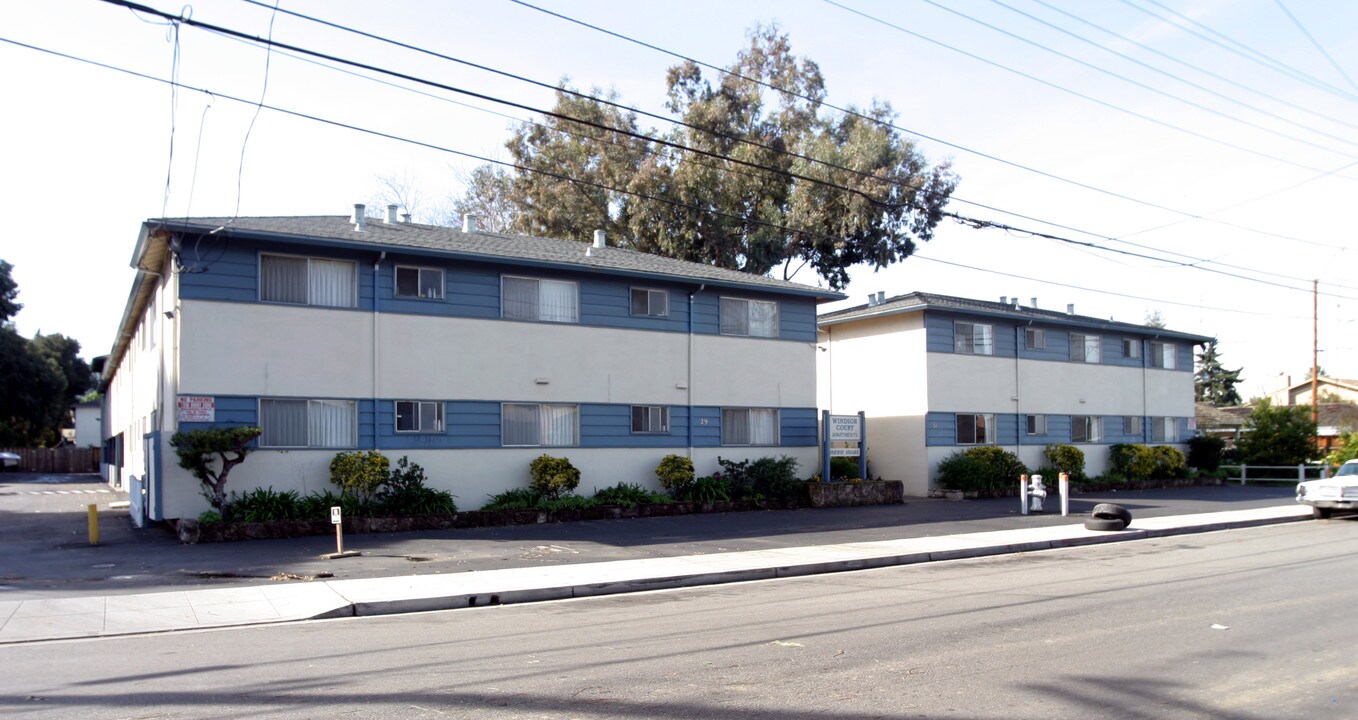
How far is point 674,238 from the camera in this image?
43.4 metres

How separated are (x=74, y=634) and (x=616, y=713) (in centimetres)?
677

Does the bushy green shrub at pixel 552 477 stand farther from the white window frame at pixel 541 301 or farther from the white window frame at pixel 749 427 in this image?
the white window frame at pixel 749 427

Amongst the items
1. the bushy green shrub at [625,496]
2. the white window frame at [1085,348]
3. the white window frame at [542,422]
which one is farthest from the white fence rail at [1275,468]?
the white window frame at [542,422]

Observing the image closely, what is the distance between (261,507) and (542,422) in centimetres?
665

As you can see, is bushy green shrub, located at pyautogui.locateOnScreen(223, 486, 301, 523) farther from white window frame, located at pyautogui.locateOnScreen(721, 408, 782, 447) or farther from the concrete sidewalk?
white window frame, located at pyautogui.locateOnScreen(721, 408, 782, 447)

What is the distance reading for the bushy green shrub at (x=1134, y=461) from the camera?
36.0 metres

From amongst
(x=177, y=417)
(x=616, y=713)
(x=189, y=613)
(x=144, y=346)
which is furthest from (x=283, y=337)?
(x=616, y=713)

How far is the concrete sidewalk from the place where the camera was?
11203 mm

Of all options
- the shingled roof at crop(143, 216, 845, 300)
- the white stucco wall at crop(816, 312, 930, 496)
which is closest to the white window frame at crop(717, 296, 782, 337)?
the shingled roof at crop(143, 216, 845, 300)

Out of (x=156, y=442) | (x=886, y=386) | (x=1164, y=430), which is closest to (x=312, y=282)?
(x=156, y=442)

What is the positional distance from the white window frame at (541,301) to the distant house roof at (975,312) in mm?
11692

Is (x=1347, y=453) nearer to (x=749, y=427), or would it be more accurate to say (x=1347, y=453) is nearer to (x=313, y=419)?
(x=749, y=427)

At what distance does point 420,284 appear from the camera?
22406mm

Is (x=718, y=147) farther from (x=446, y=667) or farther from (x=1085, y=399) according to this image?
(x=446, y=667)
